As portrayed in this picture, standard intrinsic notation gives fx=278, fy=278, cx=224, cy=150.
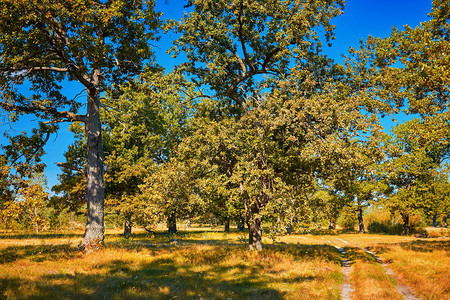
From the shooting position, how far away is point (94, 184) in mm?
15633


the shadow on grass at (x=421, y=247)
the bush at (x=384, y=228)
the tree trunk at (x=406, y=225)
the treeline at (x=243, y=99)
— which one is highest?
the treeline at (x=243, y=99)

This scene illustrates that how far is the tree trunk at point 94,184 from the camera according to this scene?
14984 mm

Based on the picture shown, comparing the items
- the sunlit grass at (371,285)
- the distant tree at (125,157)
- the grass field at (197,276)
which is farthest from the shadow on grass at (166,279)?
the distant tree at (125,157)

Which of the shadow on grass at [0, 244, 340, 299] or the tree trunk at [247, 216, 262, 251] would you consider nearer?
the shadow on grass at [0, 244, 340, 299]

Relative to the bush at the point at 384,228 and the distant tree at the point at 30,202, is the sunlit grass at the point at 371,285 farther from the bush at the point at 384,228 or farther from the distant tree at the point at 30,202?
the bush at the point at 384,228

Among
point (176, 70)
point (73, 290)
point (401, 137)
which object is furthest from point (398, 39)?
point (401, 137)

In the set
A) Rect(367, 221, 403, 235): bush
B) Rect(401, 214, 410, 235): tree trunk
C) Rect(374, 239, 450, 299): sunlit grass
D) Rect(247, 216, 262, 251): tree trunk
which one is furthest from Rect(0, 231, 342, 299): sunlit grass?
Rect(367, 221, 403, 235): bush

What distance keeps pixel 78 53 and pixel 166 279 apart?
1120cm

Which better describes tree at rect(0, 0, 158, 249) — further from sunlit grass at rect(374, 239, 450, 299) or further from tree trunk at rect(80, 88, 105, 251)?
sunlit grass at rect(374, 239, 450, 299)

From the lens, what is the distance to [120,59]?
1688 cm

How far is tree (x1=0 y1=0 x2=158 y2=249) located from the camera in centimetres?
1245

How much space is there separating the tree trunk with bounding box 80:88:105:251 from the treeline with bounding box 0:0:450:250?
6cm

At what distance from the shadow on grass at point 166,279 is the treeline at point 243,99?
2.47 metres

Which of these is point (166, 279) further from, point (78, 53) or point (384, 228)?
point (384, 228)
